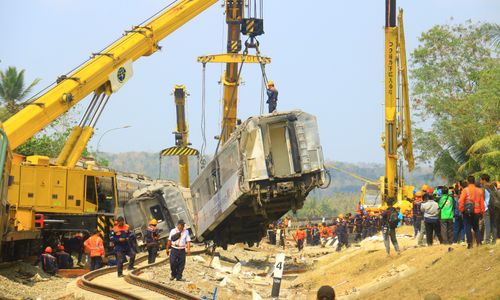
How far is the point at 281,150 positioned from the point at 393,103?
55.6 ft

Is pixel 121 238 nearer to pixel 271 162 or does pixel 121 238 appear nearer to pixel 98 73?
pixel 271 162

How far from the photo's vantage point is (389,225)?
2083 centimetres

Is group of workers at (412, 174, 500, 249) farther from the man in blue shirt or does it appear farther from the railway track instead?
the railway track

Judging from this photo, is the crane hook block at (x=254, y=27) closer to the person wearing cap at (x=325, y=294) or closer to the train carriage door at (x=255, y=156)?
the train carriage door at (x=255, y=156)

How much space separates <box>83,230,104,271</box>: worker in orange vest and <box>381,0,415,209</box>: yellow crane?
56.2ft

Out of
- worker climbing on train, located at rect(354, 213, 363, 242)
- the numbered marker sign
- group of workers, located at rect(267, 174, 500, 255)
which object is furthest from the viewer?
worker climbing on train, located at rect(354, 213, 363, 242)

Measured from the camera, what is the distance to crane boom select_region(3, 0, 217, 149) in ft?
Result: 88.5

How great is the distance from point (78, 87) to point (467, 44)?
2768 cm

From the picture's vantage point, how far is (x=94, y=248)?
23.8 meters

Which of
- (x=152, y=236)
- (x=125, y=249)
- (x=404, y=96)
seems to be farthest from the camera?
(x=404, y=96)

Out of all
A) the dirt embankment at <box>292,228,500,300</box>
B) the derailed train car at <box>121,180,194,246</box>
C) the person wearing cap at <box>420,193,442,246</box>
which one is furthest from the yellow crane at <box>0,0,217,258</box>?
A: the person wearing cap at <box>420,193,442,246</box>

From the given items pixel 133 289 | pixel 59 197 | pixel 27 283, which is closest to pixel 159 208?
pixel 59 197

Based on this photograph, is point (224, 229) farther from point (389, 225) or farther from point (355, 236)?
point (355, 236)

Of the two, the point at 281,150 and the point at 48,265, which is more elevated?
the point at 281,150
